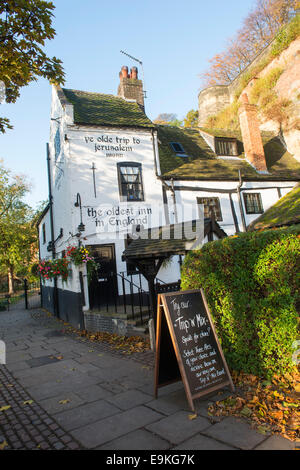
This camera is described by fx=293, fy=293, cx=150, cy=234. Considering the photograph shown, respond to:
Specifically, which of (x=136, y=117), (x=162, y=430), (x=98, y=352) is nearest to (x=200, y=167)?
(x=136, y=117)

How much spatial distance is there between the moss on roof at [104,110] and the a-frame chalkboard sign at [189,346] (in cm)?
980

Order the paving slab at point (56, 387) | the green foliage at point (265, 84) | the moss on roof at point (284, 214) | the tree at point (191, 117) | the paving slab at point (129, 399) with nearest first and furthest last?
the paving slab at point (129, 399) < the paving slab at point (56, 387) < the moss on roof at point (284, 214) < the green foliage at point (265, 84) < the tree at point (191, 117)

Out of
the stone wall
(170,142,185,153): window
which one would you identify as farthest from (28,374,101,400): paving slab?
(170,142,185,153): window

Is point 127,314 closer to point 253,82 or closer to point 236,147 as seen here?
point 236,147

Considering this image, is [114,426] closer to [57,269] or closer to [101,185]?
[57,269]

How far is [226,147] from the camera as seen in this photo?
58.9 feet

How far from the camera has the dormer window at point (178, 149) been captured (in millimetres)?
16263

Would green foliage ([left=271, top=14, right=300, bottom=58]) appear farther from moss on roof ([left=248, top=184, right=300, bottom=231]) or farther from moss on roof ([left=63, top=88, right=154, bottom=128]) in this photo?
moss on roof ([left=248, top=184, right=300, bottom=231])

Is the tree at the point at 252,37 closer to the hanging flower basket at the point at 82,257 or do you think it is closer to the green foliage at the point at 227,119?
the green foliage at the point at 227,119

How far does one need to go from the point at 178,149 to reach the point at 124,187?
19.0 ft

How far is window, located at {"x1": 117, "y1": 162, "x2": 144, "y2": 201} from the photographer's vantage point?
12.4 m

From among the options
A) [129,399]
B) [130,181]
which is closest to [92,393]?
[129,399]

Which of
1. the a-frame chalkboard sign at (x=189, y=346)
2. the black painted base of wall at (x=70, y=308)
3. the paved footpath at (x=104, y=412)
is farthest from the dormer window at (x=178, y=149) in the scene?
the a-frame chalkboard sign at (x=189, y=346)

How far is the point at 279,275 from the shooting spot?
450cm
